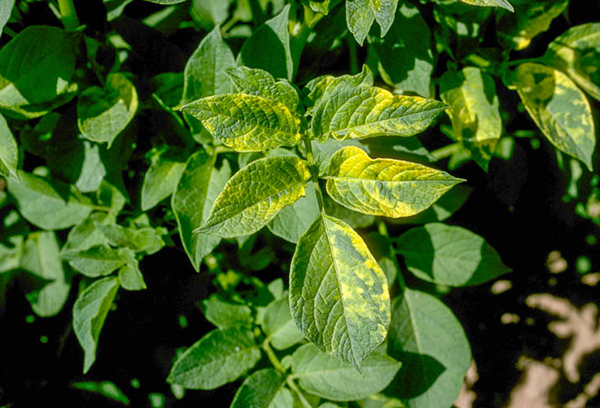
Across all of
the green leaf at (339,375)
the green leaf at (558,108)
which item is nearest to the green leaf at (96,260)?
the green leaf at (339,375)

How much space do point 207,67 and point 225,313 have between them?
45 centimetres

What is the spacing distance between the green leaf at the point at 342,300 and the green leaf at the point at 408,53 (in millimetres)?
348

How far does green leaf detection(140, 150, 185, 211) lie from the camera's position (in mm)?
921

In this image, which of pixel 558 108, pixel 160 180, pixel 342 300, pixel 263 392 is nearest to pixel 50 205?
pixel 160 180

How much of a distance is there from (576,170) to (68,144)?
3.29 feet

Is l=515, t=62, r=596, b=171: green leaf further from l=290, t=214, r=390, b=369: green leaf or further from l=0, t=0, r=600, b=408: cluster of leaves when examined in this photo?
l=290, t=214, r=390, b=369: green leaf

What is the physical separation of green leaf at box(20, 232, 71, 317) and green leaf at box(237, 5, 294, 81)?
1.88 feet

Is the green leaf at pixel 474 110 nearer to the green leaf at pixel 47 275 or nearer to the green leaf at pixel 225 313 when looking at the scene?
the green leaf at pixel 225 313

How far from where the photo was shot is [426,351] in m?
1.08

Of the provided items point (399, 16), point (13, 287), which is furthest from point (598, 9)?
point (13, 287)

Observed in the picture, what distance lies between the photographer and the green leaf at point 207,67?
844 millimetres

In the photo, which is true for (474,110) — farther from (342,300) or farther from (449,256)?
(342,300)

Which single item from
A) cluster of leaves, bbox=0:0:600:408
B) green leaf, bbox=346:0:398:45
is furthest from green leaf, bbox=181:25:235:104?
green leaf, bbox=346:0:398:45

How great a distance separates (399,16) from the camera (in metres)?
0.94
